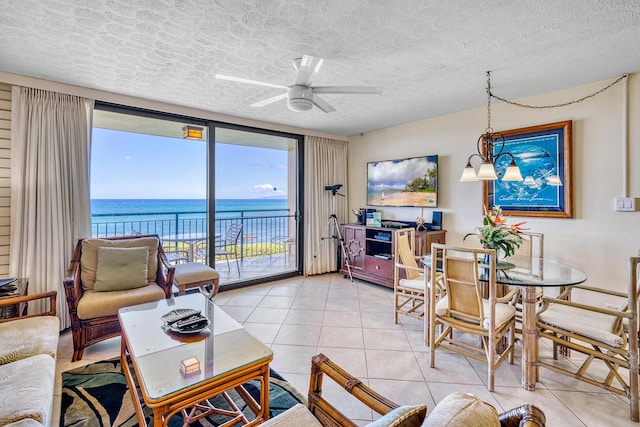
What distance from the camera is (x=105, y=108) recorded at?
10.4 feet

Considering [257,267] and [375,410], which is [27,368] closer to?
[375,410]

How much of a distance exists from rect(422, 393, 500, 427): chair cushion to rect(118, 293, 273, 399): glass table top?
1.07m

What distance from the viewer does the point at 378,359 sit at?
2332 millimetres

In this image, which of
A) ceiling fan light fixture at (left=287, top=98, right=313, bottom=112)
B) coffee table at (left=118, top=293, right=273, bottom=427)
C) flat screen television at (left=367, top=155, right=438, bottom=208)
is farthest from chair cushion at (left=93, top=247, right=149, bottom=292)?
flat screen television at (left=367, top=155, right=438, bottom=208)

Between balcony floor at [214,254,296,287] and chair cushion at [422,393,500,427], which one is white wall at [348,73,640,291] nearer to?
chair cushion at [422,393,500,427]

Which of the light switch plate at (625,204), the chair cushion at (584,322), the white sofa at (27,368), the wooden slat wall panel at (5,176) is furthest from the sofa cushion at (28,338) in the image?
the light switch plate at (625,204)

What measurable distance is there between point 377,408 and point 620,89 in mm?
3466

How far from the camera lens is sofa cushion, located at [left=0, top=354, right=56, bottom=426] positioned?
3.95ft

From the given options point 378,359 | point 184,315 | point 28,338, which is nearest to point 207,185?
point 184,315

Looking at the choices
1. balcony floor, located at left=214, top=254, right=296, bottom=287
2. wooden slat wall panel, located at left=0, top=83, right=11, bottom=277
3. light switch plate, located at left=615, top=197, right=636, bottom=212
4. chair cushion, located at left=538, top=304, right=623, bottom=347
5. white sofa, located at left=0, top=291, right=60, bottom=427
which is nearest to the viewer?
white sofa, located at left=0, top=291, right=60, bottom=427

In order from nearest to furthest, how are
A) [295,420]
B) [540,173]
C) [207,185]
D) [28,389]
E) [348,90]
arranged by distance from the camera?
1. [295,420]
2. [28,389]
3. [348,90]
4. [540,173]
5. [207,185]

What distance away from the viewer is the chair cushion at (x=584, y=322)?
70.8 inches

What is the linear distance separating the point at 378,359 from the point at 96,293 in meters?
2.46

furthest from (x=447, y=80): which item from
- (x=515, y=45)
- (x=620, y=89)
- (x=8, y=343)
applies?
(x=8, y=343)
